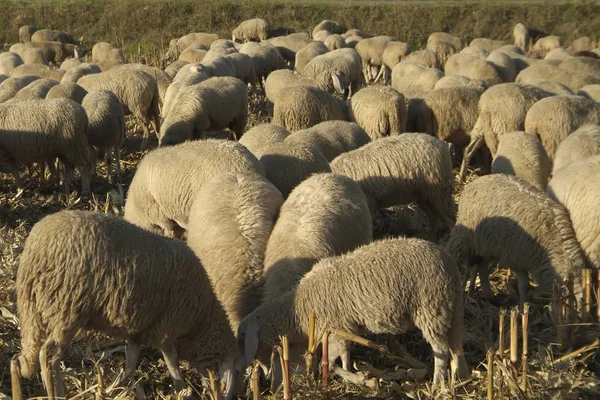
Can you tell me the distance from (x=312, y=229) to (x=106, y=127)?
229 inches

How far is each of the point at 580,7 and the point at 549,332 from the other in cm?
2860

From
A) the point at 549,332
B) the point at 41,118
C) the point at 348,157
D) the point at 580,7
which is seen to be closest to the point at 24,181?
the point at 41,118

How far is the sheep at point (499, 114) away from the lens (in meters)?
10.1

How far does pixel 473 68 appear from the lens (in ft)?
51.0

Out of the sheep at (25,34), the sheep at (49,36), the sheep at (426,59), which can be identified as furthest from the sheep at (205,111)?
the sheep at (25,34)

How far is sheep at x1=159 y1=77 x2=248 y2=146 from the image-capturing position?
420 inches

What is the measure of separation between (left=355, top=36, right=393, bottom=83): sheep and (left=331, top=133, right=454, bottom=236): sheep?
1466cm

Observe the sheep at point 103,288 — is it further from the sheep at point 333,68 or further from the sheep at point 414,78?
the sheep at point 333,68

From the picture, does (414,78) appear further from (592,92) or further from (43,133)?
(43,133)

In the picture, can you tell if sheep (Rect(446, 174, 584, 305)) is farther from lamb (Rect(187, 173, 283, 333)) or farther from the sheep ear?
the sheep ear

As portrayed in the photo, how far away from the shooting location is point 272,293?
5078 millimetres

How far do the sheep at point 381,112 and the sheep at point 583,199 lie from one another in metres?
3.58

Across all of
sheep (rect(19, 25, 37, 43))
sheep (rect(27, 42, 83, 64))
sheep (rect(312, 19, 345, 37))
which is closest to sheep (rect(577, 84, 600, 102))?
sheep (rect(312, 19, 345, 37))

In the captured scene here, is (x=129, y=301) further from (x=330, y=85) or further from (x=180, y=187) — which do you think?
(x=330, y=85)
